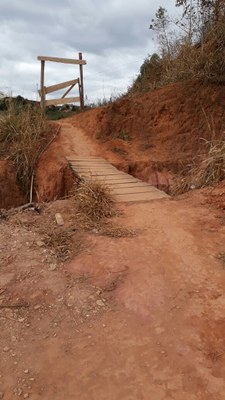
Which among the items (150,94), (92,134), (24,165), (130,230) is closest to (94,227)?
(130,230)

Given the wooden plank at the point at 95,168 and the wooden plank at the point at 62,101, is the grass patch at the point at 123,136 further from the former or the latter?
the wooden plank at the point at 62,101

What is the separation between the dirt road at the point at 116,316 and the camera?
205cm

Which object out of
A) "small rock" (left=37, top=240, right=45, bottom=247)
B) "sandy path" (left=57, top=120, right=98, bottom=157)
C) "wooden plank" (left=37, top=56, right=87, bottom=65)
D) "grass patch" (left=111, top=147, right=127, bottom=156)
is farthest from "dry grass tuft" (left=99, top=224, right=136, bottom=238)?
"wooden plank" (left=37, top=56, right=87, bottom=65)

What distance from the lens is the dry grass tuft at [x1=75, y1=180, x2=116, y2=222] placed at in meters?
4.16

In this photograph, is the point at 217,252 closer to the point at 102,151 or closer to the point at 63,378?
Answer: the point at 63,378

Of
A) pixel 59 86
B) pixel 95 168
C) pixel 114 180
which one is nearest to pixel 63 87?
pixel 59 86

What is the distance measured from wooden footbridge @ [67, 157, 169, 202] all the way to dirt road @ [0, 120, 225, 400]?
3.65ft

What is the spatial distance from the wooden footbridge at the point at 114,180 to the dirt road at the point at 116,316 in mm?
1113

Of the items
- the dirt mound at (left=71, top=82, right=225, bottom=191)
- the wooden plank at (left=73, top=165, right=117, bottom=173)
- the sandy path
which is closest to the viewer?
the wooden plank at (left=73, top=165, right=117, bottom=173)

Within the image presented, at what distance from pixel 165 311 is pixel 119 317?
34 centimetres

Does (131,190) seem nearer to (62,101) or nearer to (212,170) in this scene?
(212,170)

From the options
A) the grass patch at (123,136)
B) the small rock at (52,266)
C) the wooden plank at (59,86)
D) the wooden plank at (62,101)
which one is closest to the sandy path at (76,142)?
the grass patch at (123,136)

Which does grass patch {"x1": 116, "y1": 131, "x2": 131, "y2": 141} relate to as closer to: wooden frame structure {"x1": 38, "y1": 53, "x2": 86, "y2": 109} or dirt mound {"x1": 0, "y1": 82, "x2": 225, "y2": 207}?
dirt mound {"x1": 0, "y1": 82, "x2": 225, "y2": 207}

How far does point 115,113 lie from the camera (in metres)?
8.45
